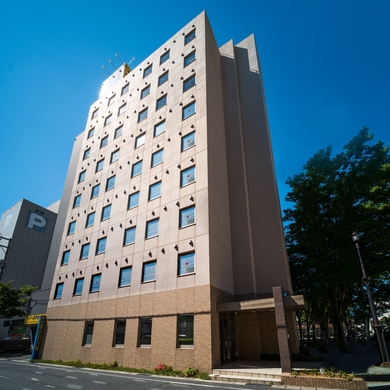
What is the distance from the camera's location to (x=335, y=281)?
21281 mm

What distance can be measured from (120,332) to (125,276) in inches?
157

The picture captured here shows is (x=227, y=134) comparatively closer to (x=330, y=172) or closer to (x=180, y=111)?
(x=180, y=111)

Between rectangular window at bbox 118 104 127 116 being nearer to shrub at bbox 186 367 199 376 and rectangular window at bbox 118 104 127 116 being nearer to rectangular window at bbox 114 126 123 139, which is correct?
rectangular window at bbox 114 126 123 139

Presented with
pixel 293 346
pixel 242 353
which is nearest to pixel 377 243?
pixel 293 346

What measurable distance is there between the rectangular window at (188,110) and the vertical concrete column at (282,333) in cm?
1674

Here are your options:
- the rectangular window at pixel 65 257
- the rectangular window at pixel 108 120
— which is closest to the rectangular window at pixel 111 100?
the rectangular window at pixel 108 120

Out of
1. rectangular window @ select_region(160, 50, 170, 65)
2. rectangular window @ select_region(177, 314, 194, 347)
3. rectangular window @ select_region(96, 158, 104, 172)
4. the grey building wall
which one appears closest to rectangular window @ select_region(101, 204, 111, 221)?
rectangular window @ select_region(96, 158, 104, 172)

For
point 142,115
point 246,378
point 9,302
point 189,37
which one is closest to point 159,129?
point 142,115

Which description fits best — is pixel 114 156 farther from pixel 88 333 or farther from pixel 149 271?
pixel 88 333

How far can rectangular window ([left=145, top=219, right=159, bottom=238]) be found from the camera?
20.2 m

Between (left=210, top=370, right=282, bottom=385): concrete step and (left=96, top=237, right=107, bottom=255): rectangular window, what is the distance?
14.8 meters

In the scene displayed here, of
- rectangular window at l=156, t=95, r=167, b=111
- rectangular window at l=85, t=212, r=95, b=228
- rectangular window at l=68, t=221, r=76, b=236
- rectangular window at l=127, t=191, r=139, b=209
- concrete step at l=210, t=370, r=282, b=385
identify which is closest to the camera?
concrete step at l=210, t=370, r=282, b=385

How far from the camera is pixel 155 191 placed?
22.2m

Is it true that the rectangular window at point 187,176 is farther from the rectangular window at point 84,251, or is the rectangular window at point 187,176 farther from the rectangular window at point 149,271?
the rectangular window at point 84,251
